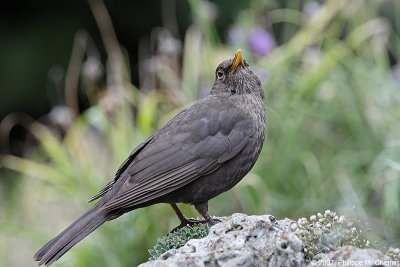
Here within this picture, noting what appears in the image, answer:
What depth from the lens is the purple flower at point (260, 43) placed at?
7141mm

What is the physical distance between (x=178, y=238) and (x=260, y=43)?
334 centimetres

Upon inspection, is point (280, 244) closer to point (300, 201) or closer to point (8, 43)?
point (300, 201)

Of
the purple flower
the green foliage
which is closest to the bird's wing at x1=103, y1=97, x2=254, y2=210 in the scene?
the green foliage

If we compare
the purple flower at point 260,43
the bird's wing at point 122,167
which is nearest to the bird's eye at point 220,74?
the bird's wing at point 122,167

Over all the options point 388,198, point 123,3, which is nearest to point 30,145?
point 123,3

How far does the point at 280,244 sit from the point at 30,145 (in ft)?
22.8

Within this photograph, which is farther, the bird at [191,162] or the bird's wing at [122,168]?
the bird's wing at [122,168]

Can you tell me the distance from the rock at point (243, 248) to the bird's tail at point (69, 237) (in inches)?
28.3

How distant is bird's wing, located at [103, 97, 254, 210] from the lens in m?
4.45

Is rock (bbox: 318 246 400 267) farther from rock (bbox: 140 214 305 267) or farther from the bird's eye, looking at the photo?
the bird's eye

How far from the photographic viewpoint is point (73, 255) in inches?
250

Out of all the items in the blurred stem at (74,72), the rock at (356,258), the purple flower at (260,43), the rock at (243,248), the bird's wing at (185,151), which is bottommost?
the rock at (356,258)

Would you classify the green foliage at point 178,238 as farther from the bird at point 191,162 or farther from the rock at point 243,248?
the rock at point 243,248

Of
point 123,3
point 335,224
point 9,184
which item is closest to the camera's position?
point 335,224
